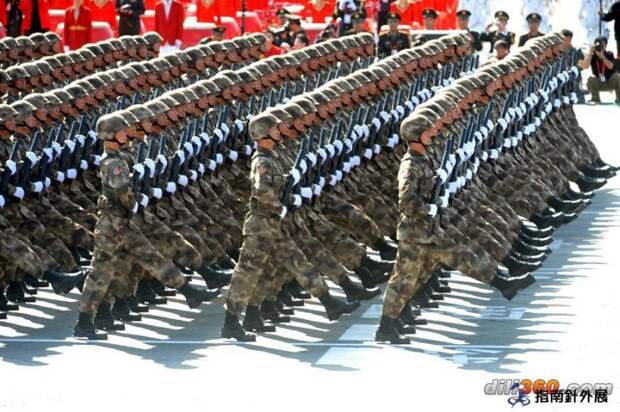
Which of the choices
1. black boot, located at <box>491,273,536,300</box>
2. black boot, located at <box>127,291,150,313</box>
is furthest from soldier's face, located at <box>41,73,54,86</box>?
black boot, located at <box>491,273,536,300</box>

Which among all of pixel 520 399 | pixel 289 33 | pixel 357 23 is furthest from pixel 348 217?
pixel 289 33

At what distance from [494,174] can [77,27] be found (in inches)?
602

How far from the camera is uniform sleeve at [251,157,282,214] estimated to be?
17766 mm

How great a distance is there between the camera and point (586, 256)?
873 inches

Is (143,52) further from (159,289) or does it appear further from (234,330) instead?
(234,330)

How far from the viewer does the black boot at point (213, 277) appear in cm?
1934

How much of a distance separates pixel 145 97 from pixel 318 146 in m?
4.45

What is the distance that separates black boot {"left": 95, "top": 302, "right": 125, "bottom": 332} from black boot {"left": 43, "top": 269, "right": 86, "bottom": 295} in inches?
31.3

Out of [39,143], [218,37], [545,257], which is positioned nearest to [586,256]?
[545,257]

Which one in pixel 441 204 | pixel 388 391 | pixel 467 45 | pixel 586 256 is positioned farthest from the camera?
pixel 467 45

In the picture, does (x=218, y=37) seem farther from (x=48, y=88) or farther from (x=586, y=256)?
(x=586, y=256)

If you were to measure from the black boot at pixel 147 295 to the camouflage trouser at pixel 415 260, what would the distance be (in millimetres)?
2813

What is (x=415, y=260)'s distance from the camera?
17562 millimetres

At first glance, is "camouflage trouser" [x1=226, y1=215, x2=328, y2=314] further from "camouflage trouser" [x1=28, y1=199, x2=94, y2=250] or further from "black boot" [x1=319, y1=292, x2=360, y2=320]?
"camouflage trouser" [x1=28, y1=199, x2=94, y2=250]
